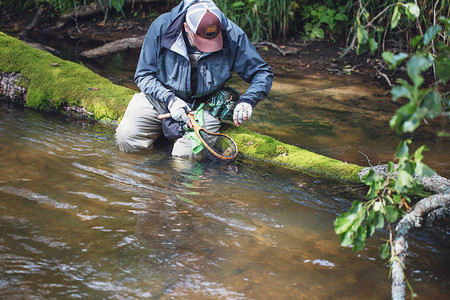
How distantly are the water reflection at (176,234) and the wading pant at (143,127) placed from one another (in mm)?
174

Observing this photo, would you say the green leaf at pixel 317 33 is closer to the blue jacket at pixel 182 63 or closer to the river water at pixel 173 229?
the river water at pixel 173 229

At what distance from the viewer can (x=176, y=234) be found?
304 centimetres

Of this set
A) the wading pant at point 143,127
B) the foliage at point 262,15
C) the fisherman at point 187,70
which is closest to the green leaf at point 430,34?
the fisherman at point 187,70

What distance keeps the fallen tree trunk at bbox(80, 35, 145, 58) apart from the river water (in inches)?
162

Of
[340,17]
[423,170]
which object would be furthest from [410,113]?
[340,17]

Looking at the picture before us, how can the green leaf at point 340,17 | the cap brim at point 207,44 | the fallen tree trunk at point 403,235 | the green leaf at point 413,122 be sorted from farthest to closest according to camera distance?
the green leaf at point 340,17 < the cap brim at point 207,44 < the fallen tree trunk at point 403,235 < the green leaf at point 413,122

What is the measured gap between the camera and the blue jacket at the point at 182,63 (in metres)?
4.09

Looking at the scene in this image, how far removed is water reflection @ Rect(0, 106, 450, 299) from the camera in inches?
99.9

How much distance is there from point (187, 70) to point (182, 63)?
76 mm

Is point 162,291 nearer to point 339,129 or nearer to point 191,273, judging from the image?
point 191,273

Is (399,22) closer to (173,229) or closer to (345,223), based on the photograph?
(173,229)

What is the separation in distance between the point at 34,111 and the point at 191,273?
3.77m

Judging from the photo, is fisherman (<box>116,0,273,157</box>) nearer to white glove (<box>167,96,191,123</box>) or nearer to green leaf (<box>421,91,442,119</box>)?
white glove (<box>167,96,191,123</box>)

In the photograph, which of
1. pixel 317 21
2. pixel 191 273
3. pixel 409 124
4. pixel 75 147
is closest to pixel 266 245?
pixel 191 273
